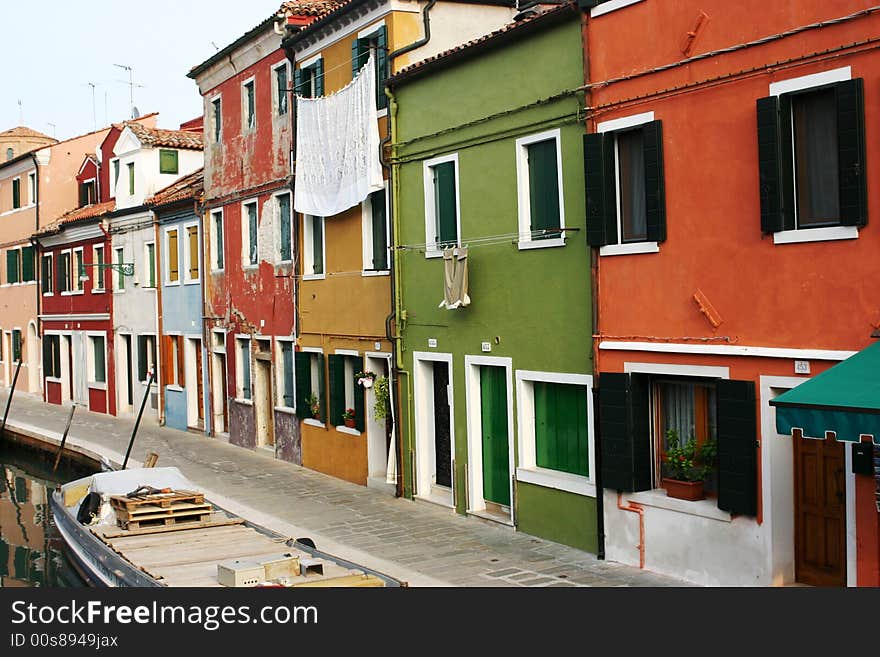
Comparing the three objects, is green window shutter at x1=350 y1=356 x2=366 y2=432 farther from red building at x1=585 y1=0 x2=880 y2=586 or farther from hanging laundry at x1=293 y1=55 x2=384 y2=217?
red building at x1=585 y1=0 x2=880 y2=586

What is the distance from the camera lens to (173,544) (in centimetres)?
1286

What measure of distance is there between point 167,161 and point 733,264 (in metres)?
22.1

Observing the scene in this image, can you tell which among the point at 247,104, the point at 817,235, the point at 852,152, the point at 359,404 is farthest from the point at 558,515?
the point at 247,104

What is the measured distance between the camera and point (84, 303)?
1324 inches

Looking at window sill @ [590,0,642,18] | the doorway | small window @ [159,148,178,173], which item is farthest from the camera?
small window @ [159,148,178,173]

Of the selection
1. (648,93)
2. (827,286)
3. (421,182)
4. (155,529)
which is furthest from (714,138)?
(155,529)

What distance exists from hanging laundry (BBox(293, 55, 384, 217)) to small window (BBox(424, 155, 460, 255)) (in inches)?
52.8

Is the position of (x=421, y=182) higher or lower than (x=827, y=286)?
higher

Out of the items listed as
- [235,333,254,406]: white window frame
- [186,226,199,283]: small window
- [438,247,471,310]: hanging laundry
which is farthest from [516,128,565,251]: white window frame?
[186,226,199,283]: small window

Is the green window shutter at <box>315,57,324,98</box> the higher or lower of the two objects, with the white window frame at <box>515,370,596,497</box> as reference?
higher

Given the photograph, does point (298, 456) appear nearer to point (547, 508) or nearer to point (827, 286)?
point (547, 508)

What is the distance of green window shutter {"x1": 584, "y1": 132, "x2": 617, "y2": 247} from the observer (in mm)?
12125

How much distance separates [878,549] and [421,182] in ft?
30.1

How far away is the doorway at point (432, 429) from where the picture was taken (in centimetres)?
1630
